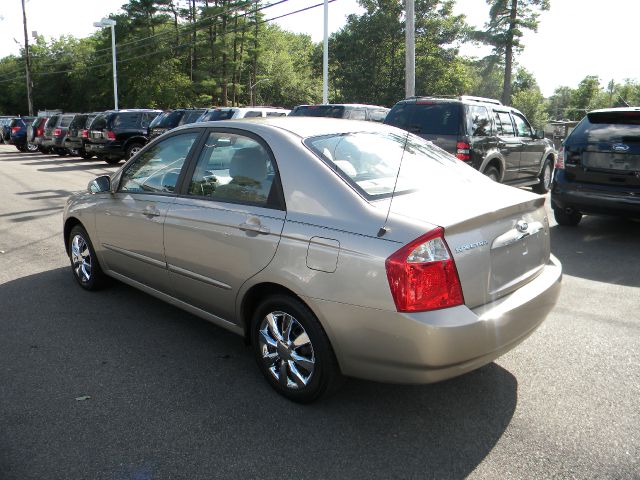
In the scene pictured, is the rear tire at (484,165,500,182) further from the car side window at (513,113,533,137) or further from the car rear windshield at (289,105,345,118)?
the car rear windshield at (289,105,345,118)

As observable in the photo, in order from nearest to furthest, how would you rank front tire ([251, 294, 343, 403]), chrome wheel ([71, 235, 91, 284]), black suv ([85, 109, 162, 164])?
front tire ([251, 294, 343, 403]), chrome wheel ([71, 235, 91, 284]), black suv ([85, 109, 162, 164])

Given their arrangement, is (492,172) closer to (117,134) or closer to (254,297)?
(254,297)

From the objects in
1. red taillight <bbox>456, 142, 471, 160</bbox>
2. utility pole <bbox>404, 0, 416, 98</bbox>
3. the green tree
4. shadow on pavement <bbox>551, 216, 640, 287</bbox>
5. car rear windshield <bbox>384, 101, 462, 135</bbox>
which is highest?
the green tree

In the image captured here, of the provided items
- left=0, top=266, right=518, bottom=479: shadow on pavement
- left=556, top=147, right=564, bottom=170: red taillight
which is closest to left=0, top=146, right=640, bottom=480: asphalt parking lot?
left=0, top=266, right=518, bottom=479: shadow on pavement

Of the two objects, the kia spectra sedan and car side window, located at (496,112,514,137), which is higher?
car side window, located at (496,112,514,137)

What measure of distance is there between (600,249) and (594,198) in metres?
0.70

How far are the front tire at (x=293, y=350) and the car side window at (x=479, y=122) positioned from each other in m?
6.79

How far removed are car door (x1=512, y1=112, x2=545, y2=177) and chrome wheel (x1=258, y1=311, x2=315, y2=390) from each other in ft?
28.2

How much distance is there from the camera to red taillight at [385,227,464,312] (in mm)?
2684

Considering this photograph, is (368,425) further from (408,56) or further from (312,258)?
(408,56)

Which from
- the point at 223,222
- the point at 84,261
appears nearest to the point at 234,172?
the point at 223,222

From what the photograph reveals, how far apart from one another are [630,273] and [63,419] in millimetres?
5545

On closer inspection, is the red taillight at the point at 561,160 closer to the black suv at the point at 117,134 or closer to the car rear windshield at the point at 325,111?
the car rear windshield at the point at 325,111

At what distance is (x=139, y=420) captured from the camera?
3062mm
